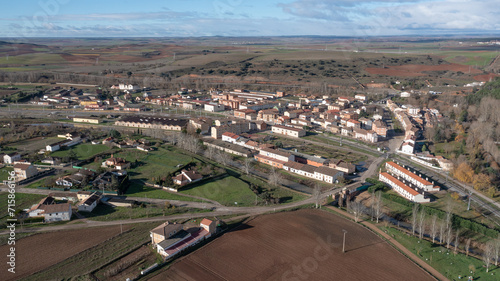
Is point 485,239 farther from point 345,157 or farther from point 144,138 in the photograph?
point 144,138

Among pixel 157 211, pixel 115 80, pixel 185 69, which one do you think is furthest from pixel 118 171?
pixel 185 69

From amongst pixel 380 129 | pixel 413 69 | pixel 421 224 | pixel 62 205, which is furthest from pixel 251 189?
pixel 413 69

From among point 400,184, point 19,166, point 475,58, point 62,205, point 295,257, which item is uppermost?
point 475,58

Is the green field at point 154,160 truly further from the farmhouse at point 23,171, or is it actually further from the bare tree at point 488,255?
the bare tree at point 488,255

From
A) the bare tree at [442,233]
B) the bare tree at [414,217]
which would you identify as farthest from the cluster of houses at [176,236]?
the bare tree at [442,233]

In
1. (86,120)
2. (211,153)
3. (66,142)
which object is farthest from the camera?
(86,120)

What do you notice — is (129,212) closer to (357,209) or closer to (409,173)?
(357,209)
